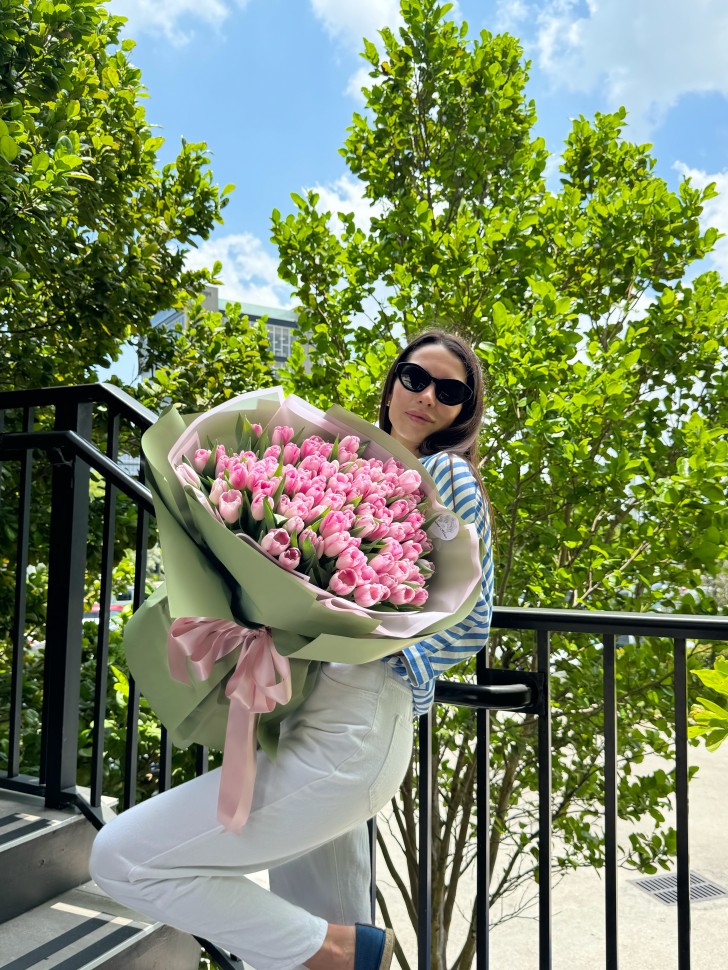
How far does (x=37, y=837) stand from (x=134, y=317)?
3263 mm

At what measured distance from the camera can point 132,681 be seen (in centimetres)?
191

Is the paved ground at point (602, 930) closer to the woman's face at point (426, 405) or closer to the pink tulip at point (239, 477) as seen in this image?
the woman's face at point (426, 405)

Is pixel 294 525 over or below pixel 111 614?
over

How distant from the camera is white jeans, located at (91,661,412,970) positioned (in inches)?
47.0

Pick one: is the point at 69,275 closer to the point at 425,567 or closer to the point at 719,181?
the point at 425,567

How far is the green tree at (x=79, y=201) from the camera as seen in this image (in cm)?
287

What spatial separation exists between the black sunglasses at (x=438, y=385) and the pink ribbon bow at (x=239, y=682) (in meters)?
0.83

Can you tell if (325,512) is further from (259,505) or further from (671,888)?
(671,888)

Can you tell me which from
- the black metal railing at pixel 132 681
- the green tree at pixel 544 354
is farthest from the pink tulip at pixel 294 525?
the green tree at pixel 544 354

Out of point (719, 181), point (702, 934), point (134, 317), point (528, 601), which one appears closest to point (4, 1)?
point (134, 317)

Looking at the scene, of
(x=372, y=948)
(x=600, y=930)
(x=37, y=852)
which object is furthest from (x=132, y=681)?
(x=600, y=930)

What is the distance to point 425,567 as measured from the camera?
121 cm

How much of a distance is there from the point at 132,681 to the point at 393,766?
3.02ft

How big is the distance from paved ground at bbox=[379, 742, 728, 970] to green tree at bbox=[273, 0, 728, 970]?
3754mm
